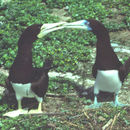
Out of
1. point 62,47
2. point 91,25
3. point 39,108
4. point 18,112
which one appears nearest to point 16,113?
point 18,112

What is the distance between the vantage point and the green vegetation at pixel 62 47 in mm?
5398

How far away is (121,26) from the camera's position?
9297 millimetres

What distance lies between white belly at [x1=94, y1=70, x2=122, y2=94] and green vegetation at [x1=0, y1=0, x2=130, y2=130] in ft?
1.14

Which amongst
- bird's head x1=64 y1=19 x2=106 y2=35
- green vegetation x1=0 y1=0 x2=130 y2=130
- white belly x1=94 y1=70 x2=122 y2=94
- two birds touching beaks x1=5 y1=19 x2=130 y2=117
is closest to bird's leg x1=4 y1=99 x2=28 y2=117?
two birds touching beaks x1=5 y1=19 x2=130 y2=117

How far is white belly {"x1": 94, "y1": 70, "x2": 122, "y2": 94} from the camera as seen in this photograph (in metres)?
5.52

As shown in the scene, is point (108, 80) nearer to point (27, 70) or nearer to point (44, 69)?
point (44, 69)

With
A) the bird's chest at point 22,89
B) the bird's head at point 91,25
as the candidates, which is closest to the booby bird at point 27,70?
the bird's chest at point 22,89

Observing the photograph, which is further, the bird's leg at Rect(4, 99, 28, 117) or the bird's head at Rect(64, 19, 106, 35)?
the bird's leg at Rect(4, 99, 28, 117)

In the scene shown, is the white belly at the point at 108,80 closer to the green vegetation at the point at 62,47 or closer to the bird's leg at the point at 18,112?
the green vegetation at the point at 62,47

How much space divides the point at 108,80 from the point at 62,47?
2.83 metres

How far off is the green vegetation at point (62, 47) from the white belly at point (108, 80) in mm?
347

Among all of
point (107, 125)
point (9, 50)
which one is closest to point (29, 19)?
point (9, 50)

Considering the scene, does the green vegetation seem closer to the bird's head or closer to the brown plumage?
the brown plumage

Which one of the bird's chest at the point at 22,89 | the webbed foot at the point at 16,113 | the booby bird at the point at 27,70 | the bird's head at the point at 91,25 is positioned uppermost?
the bird's head at the point at 91,25
